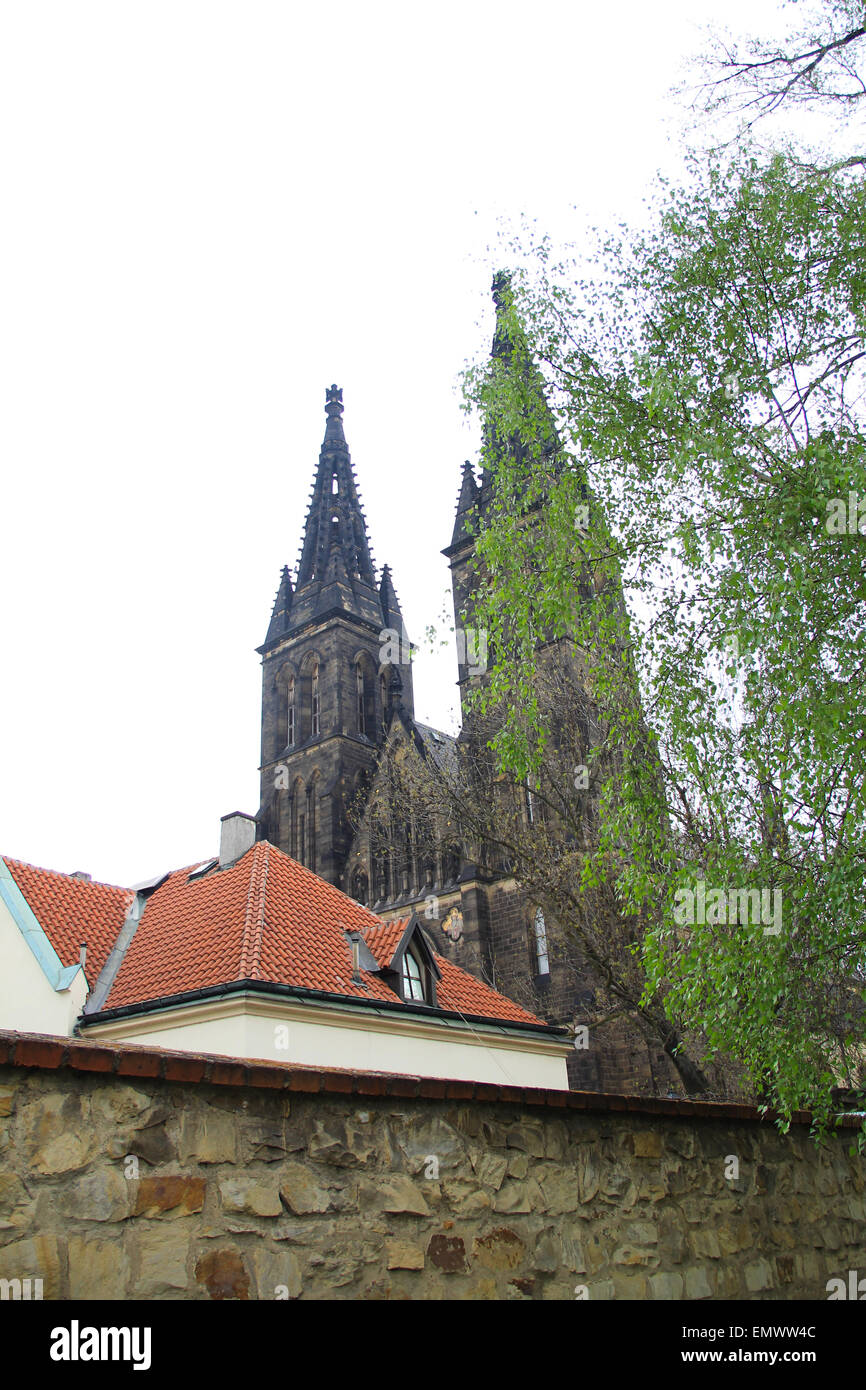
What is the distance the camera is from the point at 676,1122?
218 inches

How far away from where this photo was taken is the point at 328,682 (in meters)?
44.4

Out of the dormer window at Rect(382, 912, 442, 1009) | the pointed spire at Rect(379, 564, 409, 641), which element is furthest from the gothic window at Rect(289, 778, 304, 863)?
the dormer window at Rect(382, 912, 442, 1009)

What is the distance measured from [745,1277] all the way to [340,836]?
3481cm

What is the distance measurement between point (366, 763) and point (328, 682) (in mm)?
4180

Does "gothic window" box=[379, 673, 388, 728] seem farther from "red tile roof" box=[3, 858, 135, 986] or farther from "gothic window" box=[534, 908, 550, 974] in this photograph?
"red tile roof" box=[3, 858, 135, 986]

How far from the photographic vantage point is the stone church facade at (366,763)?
29328 mm

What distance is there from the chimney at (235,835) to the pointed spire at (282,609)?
89.1 feet

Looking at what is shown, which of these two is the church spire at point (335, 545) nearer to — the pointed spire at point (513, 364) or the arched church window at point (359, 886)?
the arched church window at point (359, 886)

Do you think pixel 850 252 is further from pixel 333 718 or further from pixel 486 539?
pixel 333 718

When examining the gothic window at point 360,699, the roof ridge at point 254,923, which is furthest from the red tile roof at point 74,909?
the gothic window at point 360,699

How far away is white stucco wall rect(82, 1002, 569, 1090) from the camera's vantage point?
1348 cm
